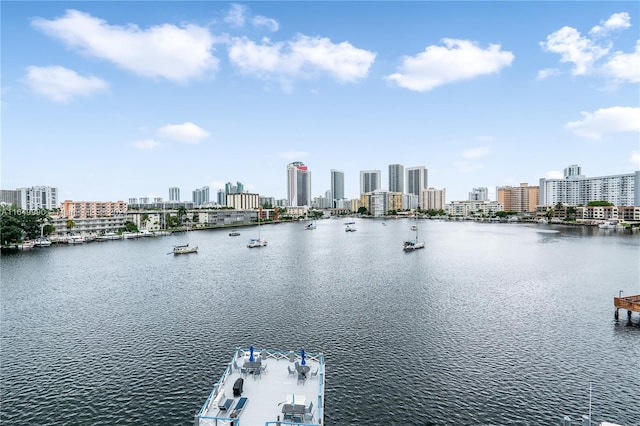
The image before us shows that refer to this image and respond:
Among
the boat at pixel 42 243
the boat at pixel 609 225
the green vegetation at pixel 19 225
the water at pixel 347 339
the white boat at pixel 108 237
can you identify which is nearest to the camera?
the water at pixel 347 339

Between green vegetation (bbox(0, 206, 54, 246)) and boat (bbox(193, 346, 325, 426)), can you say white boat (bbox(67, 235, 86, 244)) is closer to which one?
green vegetation (bbox(0, 206, 54, 246))

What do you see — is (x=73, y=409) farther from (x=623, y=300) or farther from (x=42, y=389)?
(x=623, y=300)

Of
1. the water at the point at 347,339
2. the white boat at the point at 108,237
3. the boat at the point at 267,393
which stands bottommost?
the water at the point at 347,339

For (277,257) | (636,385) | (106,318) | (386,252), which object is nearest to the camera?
(636,385)

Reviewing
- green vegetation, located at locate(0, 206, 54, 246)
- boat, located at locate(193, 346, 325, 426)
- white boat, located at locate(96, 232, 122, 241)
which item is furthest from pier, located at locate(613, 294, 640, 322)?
white boat, located at locate(96, 232, 122, 241)

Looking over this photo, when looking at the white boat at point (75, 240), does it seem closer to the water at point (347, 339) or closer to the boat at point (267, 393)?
the water at point (347, 339)

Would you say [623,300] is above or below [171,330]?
above

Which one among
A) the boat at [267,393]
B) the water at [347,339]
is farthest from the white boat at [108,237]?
the boat at [267,393]

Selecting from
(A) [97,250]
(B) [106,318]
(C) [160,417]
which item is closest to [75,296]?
(B) [106,318]
